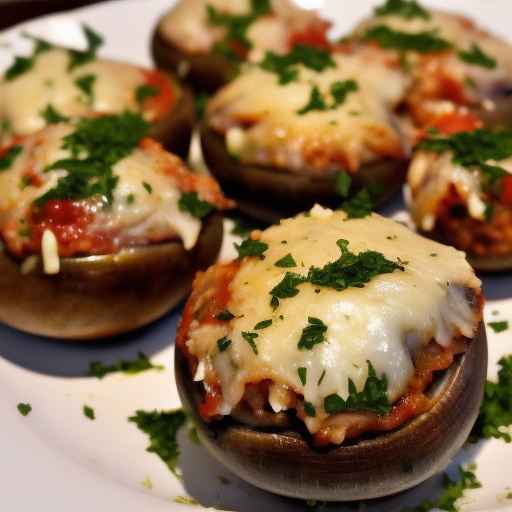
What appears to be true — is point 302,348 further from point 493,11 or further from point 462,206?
point 493,11

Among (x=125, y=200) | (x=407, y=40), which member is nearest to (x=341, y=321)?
(x=125, y=200)

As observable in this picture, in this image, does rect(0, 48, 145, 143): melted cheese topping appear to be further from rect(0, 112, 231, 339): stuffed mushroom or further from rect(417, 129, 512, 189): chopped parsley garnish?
rect(417, 129, 512, 189): chopped parsley garnish

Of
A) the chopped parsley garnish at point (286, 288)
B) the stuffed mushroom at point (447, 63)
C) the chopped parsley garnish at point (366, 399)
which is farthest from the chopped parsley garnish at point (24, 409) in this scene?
the stuffed mushroom at point (447, 63)

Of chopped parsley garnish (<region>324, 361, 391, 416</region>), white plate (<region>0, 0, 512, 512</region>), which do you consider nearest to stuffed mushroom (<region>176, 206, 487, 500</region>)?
chopped parsley garnish (<region>324, 361, 391, 416</region>)

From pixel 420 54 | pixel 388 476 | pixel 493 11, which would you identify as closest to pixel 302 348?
pixel 388 476

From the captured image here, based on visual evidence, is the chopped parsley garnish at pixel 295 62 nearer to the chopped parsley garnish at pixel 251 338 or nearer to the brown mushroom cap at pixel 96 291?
the brown mushroom cap at pixel 96 291

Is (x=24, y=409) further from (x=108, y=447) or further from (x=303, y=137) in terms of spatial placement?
(x=303, y=137)
